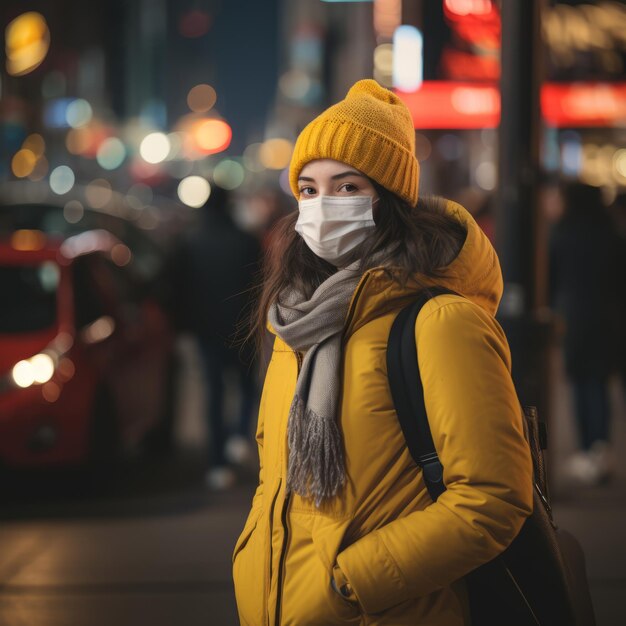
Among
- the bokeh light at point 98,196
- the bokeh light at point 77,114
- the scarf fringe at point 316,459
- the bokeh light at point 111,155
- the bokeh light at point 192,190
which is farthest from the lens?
the bokeh light at point 111,155

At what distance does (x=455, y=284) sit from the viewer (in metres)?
2.56

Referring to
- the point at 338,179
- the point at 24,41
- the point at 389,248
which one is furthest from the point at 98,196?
the point at 389,248

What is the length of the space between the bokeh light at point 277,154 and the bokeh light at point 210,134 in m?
11.0

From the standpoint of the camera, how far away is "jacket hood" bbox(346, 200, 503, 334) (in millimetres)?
2518

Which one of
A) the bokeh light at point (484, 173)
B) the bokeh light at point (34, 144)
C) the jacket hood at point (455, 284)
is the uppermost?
the jacket hood at point (455, 284)

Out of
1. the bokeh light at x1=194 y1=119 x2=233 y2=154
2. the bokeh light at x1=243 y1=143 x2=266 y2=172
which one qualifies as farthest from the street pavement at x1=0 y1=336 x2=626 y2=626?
the bokeh light at x1=243 y1=143 x2=266 y2=172

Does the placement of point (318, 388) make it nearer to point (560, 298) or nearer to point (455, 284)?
point (455, 284)

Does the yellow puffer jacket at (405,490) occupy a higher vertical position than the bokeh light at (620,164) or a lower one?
higher

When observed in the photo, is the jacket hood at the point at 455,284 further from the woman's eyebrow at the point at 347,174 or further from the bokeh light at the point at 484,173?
the bokeh light at the point at 484,173

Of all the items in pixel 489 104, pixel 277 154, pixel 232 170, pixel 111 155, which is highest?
pixel 489 104

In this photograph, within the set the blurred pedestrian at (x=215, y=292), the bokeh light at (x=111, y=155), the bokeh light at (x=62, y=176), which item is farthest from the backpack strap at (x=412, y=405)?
the bokeh light at (x=111, y=155)

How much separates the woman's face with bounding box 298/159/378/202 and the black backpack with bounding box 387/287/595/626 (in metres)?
0.34

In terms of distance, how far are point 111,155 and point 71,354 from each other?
70.9m

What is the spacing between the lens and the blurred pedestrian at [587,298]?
8.75 meters
